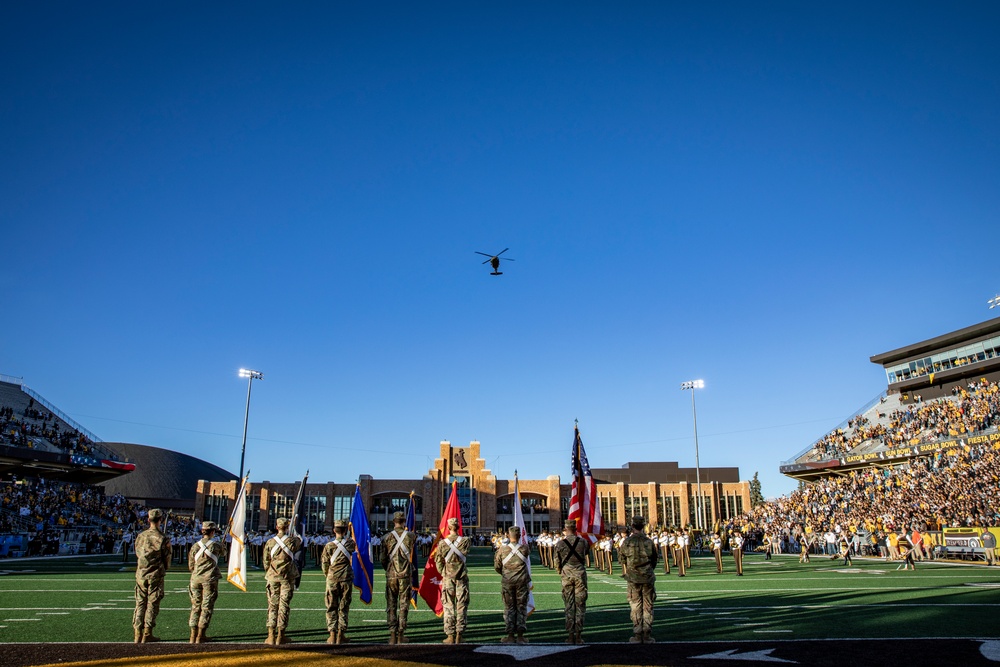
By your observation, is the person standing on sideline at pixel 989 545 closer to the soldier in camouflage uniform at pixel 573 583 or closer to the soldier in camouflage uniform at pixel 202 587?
the soldier in camouflage uniform at pixel 573 583

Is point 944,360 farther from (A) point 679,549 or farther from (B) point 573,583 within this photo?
(B) point 573,583

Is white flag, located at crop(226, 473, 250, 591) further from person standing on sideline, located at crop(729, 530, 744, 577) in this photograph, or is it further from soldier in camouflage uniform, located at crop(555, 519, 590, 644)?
person standing on sideline, located at crop(729, 530, 744, 577)

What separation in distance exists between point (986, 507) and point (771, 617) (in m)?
25.8

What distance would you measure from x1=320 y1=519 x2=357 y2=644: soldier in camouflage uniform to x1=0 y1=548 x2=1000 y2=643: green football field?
0.52m

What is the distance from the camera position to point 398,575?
10.5m

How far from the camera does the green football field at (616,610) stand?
10.8m

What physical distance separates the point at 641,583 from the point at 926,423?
144ft

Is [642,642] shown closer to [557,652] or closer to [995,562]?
[557,652]

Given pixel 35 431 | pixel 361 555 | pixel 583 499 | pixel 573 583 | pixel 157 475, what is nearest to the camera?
pixel 573 583

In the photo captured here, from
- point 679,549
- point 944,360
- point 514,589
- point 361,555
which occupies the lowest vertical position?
point 679,549

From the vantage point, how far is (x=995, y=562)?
87.7 ft

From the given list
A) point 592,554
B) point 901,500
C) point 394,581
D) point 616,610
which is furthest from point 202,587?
point 901,500

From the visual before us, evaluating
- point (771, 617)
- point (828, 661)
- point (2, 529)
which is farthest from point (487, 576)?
point (2, 529)

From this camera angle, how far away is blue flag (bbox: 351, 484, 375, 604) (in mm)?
12477
